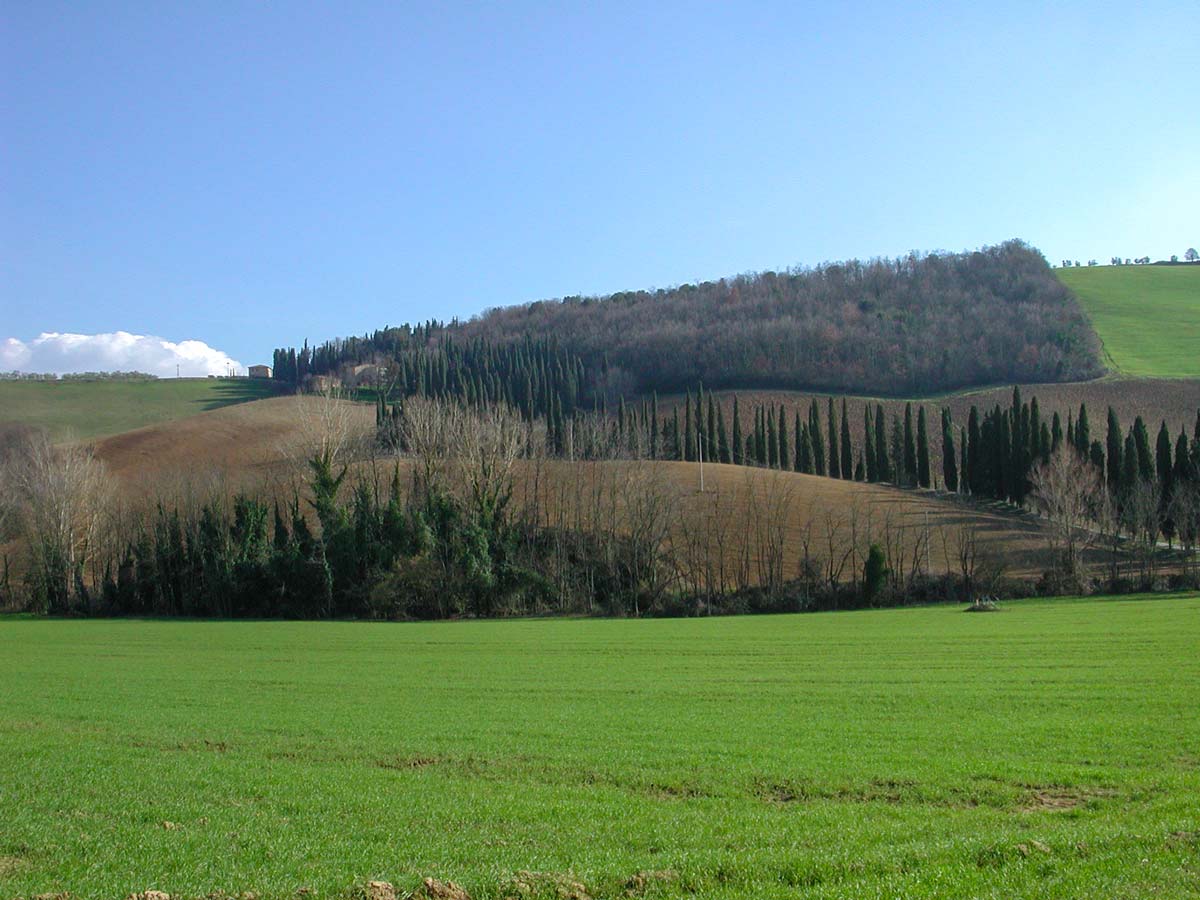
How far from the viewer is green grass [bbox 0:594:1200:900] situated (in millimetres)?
11125

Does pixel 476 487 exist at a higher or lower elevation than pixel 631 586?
higher

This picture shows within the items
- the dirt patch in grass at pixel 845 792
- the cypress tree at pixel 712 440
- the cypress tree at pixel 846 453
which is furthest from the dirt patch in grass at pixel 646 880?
the cypress tree at pixel 712 440

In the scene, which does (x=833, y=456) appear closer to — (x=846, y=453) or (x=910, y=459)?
(x=846, y=453)

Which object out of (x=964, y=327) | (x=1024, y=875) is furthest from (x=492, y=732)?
(x=964, y=327)

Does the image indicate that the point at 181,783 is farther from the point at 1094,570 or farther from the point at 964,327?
the point at 964,327

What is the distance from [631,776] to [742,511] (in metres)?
87.4

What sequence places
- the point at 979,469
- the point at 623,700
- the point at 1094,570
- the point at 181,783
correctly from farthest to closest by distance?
the point at 979,469 → the point at 1094,570 → the point at 623,700 → the point at 181,783

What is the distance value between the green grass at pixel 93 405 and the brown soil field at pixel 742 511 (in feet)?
145

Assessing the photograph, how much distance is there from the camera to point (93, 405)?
17638 cm

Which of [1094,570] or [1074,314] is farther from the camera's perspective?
[1074,314]

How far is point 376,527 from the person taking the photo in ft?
283

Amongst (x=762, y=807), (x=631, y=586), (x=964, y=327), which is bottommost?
(x=631, y=586)

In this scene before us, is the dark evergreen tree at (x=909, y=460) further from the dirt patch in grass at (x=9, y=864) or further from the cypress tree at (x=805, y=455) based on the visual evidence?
the dirt patch in grass at (x=9, y=864)

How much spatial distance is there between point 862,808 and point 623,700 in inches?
580
